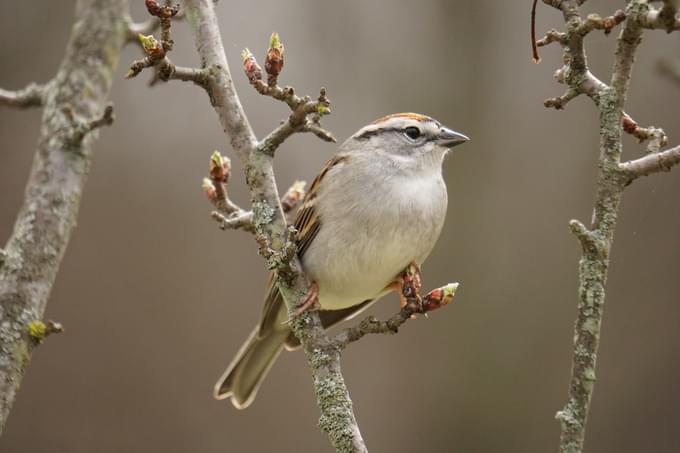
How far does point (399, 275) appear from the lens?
3176 mm

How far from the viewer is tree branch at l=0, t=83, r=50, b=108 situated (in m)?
2.71

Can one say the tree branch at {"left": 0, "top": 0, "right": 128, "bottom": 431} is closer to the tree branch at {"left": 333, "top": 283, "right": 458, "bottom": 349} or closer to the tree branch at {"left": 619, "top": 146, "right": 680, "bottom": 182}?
the tree branch at {"left": 333, "top": 283, "right": 458, "bottom": 349}

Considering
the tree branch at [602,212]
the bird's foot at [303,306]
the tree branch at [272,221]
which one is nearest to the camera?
the tree branch at [602,212]

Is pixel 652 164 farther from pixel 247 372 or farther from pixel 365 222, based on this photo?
pixel 247 372

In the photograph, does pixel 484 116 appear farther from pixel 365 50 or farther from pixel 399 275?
pixel 399 275

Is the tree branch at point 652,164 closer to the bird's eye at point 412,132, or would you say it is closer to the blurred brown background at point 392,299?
the bird's eye at point 412,132

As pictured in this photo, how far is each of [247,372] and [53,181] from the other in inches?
50.4

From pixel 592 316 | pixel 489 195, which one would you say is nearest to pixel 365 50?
pixel 489 195

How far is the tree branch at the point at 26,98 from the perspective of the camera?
2709mm

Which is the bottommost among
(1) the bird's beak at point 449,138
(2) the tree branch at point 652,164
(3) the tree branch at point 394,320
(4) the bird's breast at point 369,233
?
(3) the tree branch at point 394,320

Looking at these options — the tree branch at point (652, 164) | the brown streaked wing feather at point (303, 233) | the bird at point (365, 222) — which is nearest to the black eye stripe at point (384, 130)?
the bird at point (365, 222)

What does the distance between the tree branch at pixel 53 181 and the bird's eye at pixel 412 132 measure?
48.2 inches

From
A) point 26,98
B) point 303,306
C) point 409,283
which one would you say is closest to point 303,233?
point 409,283

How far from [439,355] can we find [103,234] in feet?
8.14
